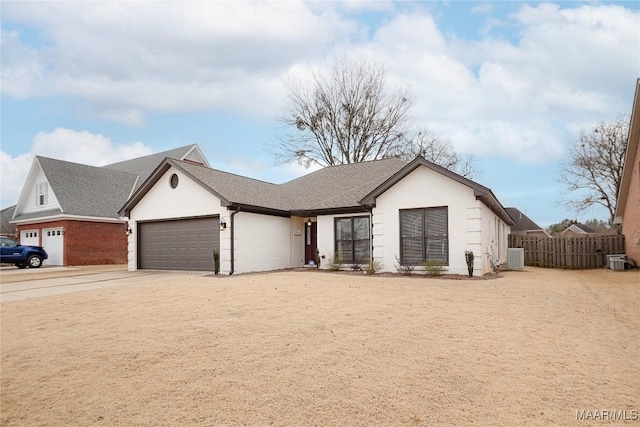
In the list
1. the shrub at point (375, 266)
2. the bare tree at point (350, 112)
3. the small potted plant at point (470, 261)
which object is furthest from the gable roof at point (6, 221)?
the small potted plant at point (470, 261)

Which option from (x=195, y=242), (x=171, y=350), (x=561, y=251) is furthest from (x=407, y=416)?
(x=561, y=251)

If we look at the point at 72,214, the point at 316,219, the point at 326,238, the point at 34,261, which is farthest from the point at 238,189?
the point at 34,261

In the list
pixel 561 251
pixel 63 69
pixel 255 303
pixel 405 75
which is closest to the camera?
pixel 255 303

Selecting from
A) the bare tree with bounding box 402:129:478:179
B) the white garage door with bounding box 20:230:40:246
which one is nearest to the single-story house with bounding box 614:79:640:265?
the bare tree with bounding box 402:129:478:179

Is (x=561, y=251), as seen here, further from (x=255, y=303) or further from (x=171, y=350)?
(x=171, y=350)

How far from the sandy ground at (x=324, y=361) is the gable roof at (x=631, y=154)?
10.5 m

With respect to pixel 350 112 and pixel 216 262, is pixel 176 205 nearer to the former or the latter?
pixel 216 262

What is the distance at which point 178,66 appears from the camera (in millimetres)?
16266

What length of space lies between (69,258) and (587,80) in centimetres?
2782

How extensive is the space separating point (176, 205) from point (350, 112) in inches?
759

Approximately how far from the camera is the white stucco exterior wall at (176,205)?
16703mm

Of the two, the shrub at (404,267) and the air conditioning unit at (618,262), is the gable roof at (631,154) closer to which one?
the air conditioning unit at (618,262)

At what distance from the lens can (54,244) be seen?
83.2ft

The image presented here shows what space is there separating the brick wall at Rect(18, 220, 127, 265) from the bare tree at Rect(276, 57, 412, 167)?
16998 millimetres
